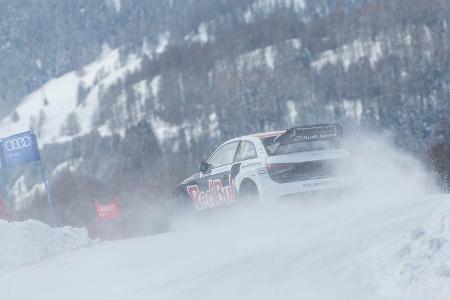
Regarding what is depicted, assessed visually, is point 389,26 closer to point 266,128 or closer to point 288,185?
point 266,128

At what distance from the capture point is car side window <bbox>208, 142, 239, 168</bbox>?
37.2ft

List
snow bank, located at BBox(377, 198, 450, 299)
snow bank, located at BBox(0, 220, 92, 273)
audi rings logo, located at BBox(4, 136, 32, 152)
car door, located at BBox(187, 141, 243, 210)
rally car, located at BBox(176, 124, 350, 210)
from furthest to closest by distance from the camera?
audi rings logo, located at BBox(4, 136, 32, 152), car door, located at BBox(187, 141, 243, 210), snow bank, located at BBox(0, 220, 92, 273), rally car, located at BBox(176, 124, 350, 210), snow bank, located at BBox(377, 198, 450, 299)

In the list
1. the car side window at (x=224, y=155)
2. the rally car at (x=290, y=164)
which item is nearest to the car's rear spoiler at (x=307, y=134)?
the rally car at (x=290, y=164)

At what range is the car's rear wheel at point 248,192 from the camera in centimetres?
1033

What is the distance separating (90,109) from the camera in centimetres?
18112

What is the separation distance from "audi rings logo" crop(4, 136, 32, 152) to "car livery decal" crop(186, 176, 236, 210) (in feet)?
15.5

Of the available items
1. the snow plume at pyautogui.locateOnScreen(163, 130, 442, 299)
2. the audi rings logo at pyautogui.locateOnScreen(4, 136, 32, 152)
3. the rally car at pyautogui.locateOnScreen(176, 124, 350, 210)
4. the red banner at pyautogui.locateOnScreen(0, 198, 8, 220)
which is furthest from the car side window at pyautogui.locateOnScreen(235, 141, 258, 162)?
the audi rings logo at pyautogui.locateOnScreen(4, 136, 32, 152)

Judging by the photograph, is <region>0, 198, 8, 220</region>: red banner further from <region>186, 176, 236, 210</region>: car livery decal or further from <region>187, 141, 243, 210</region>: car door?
<region>187, 141, 243, 210</region>: car door

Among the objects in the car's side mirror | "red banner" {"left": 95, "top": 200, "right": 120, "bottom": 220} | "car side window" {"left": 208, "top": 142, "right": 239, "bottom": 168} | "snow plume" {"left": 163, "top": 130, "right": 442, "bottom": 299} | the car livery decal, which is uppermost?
"car side window" {"left": 208, "top": 142, "right": 239, "bottom": 168}

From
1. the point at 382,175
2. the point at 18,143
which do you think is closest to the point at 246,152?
the point at 382,175

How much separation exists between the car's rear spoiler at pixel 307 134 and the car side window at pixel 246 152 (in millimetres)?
460

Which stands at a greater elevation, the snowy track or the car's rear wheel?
the car's rear wheel

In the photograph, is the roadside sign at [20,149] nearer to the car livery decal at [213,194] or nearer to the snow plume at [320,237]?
the car livery decal at [213,194]

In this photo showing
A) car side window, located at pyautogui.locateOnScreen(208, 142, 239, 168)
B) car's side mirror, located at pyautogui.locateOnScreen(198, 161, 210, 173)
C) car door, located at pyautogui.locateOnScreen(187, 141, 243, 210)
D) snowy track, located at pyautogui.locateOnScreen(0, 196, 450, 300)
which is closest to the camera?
snowy track, located at pyautogui.locateOnScreen(0, 196, 450, 300)
